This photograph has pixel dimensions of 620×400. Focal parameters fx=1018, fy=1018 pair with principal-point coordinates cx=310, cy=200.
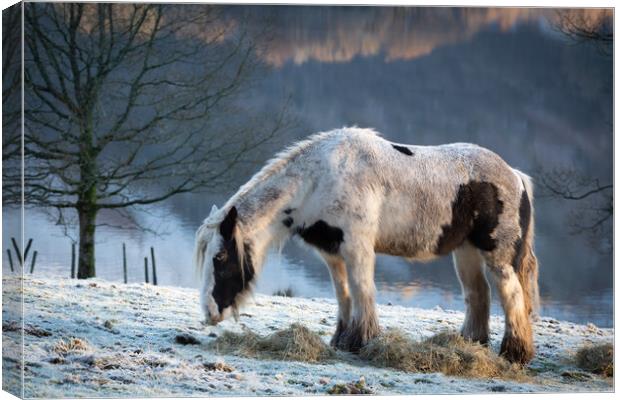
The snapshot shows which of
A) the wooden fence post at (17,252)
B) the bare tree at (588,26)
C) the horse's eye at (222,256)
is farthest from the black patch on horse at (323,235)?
the bare tree at (588,26)

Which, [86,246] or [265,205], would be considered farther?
[86,246]

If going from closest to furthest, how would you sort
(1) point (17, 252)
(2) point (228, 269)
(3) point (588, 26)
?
(1) point (17, 252), (2) point (228, 269), (3) point (588, 26)

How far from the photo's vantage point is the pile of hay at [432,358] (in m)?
7.83

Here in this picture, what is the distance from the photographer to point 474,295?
8680mm

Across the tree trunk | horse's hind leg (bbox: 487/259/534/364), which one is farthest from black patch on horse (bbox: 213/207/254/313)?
horse's hind leg (bbox: 487/259/534/364)

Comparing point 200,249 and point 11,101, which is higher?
point 11,101

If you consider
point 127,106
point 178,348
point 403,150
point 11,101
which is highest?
point 127,106

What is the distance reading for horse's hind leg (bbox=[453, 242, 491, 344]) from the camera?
28.4 ft

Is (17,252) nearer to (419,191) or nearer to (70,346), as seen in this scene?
(70,346)

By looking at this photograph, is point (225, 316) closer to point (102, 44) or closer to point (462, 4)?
point (102, 44)

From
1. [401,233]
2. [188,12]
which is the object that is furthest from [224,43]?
[401,233]

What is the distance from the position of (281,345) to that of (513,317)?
1952mm

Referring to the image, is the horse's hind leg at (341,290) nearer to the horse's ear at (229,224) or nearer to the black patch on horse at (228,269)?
the black patch on horse at (228,269)

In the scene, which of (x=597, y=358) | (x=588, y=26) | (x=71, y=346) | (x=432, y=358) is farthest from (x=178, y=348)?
(x=588, y=26)
